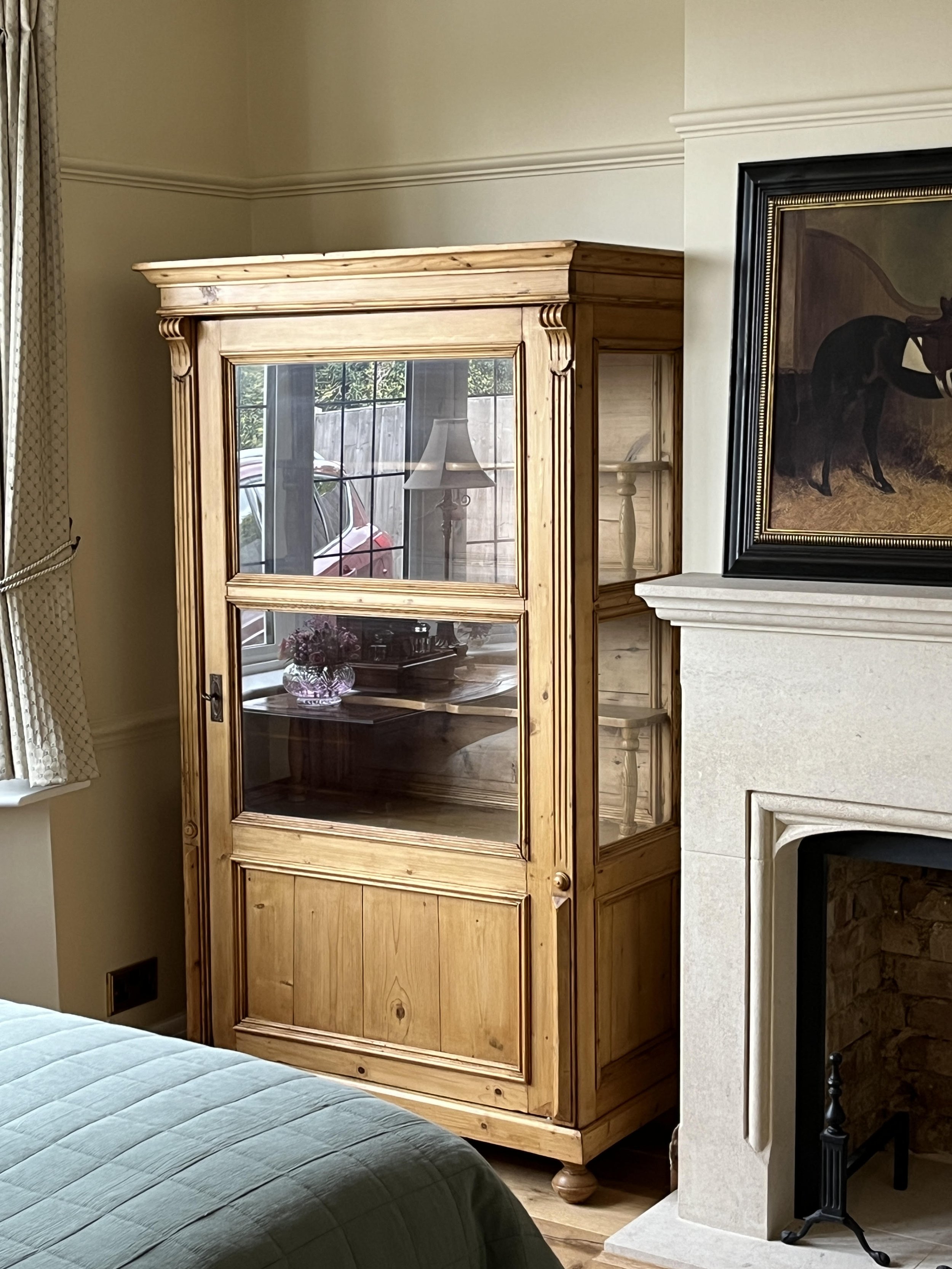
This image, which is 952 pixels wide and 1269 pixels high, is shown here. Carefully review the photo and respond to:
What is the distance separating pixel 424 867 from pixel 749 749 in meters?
0.80

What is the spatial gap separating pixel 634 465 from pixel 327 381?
684 mm

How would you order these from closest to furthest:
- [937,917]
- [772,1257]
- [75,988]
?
1. [772,1257]
2. [937,917]
3. [75,988]

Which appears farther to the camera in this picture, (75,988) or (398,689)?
(75,988)

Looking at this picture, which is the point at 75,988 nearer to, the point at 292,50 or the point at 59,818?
the point at 59,818

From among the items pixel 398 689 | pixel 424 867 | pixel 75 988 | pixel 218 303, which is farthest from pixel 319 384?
pixel 75 988

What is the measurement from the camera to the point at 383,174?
3.68 metres

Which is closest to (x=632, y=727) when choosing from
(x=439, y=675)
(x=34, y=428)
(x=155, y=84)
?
(x=439, y=675)

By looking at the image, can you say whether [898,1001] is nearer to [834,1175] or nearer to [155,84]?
[834,1175]

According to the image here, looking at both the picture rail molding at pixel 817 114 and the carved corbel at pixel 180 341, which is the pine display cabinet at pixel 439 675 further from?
the picture rail molding at pixel 817 114

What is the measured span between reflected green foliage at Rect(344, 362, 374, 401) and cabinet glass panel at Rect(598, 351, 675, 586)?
0.50 meters

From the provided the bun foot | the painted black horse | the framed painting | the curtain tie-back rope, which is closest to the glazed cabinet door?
the bun foot

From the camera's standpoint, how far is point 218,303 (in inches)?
129

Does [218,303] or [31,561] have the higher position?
[218,303]

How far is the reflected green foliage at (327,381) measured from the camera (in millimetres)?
3193
